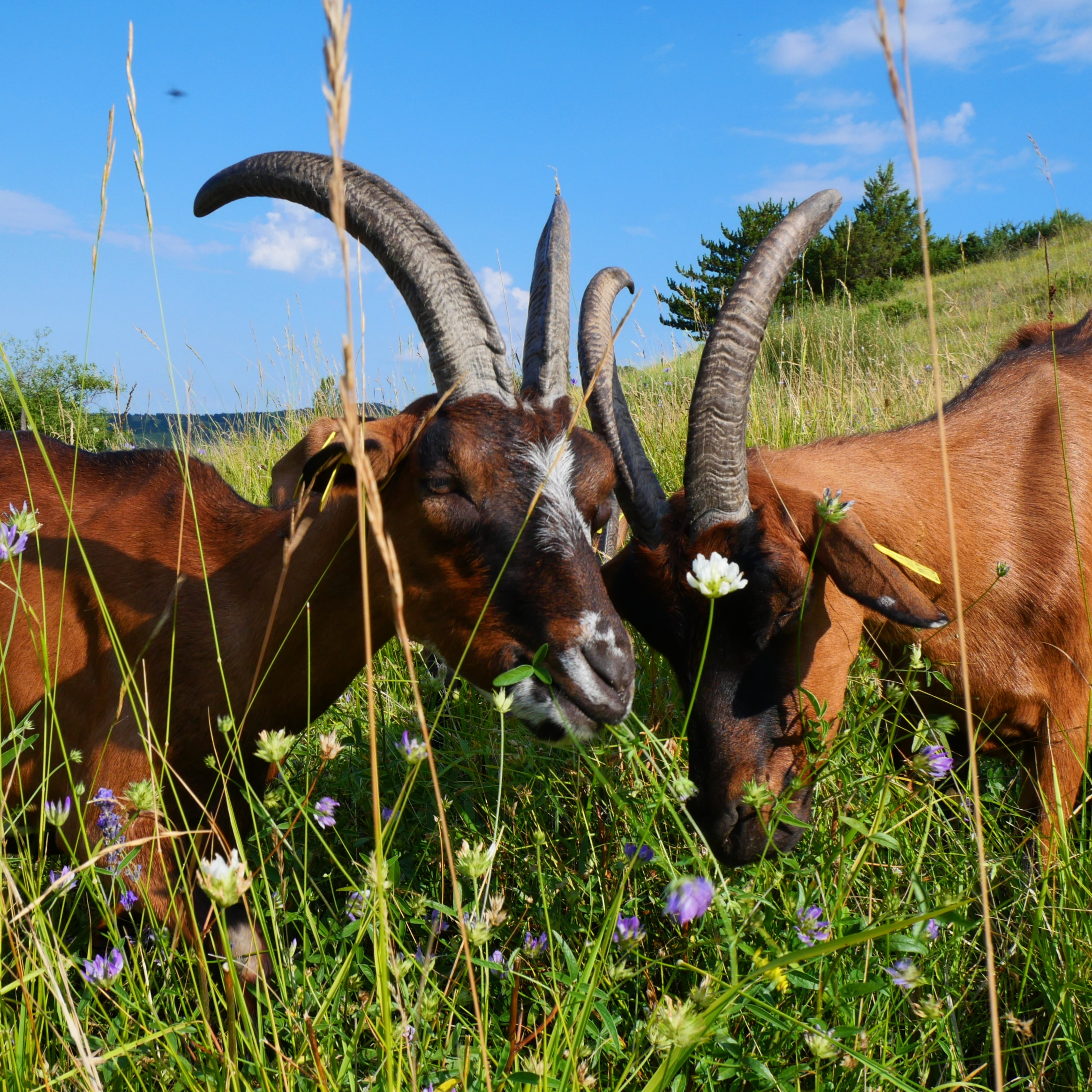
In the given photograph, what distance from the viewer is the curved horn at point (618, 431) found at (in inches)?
126

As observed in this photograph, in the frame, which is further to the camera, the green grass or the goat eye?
the goat eye

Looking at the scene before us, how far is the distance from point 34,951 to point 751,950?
5.65ft

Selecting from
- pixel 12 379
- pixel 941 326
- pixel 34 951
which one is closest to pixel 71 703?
pixel 34 951

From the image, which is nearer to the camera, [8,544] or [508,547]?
[8,544]

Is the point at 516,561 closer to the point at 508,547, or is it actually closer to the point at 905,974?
the point at 508,547

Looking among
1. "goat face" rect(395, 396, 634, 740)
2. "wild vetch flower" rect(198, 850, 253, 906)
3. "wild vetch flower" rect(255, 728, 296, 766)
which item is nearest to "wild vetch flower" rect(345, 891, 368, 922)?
"wild vetch flower" rect(255, 728, 296, 766)

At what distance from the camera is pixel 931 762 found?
71.7 inches

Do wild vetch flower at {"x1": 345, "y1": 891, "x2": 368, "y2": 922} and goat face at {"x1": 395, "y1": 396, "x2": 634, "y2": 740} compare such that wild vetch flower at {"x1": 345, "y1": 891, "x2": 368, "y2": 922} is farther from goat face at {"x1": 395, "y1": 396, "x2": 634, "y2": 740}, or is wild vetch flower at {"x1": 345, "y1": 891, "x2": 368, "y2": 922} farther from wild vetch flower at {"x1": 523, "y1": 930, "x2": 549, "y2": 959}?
goat face at {"x1": 395, "y1": 396, "x2": 634, "y2": 740}

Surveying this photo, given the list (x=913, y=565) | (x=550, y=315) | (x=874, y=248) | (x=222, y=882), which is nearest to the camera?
(x=222, y=882)

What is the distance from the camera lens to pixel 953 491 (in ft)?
11.1

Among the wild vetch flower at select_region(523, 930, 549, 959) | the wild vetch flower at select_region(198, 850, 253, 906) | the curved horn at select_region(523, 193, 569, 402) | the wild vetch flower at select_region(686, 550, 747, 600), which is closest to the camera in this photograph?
the wild vetch flower at select_region(198, 850, 253, 906)

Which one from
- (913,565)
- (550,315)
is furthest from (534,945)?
(550,315)

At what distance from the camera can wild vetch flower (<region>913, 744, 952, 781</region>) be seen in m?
1.79

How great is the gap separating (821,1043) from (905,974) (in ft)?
0.82
